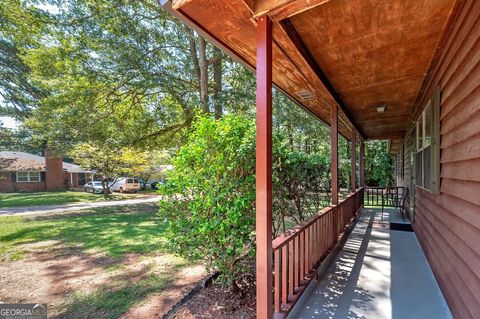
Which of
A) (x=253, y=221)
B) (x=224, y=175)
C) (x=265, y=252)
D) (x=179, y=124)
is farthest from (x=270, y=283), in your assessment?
(x=179, y=124)

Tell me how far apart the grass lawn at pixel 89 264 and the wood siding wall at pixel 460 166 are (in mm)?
3388

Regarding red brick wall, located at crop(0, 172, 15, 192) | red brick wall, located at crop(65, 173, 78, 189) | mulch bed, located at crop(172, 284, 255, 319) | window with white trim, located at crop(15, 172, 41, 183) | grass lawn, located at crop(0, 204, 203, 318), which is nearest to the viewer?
mulch bed, located at crop(172, 284, 255, 319)

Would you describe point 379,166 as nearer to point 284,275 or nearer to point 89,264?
point 284,275

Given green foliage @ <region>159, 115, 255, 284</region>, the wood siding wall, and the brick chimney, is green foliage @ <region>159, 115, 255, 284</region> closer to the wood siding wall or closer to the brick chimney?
the wood siding wall

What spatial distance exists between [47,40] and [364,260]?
1118 centimetres

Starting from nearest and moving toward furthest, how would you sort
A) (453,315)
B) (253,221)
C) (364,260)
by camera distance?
(453,315)
(253,221)
(364,260)

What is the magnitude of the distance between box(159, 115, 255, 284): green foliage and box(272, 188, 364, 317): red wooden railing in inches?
20.8

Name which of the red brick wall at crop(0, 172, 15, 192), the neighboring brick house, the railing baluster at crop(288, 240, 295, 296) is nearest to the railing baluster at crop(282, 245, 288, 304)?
the railing baluster at crop(288, 240, 295, 296)

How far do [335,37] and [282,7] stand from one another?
84 cm

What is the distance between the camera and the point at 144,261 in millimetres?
4695

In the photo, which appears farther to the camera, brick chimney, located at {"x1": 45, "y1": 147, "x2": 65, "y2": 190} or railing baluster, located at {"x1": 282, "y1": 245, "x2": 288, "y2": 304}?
brick chimney, located at {"x1": 45, "y1": 147, "x2": 65, "y2": 190}

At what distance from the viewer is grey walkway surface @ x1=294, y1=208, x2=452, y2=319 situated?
246 centimetres

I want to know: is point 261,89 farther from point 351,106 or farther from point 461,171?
point 351,106

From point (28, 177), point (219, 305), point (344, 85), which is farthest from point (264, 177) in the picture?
point (28, 177)
